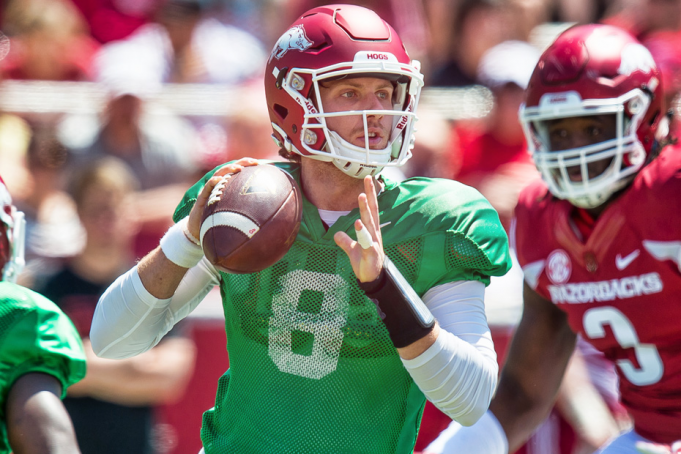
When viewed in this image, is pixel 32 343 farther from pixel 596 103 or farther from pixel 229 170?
pixel 596 103

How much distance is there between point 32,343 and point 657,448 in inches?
76.1

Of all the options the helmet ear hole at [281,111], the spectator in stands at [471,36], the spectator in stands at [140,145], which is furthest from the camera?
the spectator in stands at [471,36]

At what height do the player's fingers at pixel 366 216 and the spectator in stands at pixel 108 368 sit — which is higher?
the player's fingers at pixel 366 216

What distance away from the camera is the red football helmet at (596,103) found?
3.17 meters

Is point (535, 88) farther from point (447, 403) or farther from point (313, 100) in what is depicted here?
point (447, 403)

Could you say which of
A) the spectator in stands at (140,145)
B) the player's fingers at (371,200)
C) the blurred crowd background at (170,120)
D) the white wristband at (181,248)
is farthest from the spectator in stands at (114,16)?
the player's fingers at (371,200)

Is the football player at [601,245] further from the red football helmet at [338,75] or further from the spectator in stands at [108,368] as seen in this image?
the spectator in stands at [108,368]

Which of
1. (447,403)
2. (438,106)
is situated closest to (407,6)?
(438,106)

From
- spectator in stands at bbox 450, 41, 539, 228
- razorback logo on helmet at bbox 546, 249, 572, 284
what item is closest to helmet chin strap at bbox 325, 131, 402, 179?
razorback logo on helmet at bbox 546, 249, 572, 284

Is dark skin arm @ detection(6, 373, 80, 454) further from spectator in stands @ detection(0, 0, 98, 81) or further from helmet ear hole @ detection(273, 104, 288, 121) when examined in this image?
spectator in stands @ detection(0, 0, 98, 81)

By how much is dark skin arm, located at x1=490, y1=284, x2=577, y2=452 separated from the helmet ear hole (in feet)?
4.00

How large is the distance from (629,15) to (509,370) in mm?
3475

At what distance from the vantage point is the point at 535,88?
3.32 metres

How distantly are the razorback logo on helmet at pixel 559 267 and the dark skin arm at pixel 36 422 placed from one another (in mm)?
1695
